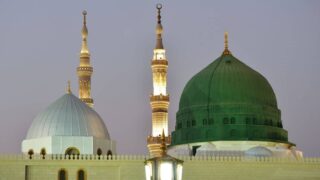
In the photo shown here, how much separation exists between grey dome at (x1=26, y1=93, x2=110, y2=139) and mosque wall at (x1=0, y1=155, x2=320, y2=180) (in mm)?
1319

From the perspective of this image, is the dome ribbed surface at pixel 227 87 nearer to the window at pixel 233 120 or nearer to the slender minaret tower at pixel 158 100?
the window at pixel 233 120

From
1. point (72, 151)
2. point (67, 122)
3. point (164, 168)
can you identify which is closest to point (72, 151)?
point (72, 151)

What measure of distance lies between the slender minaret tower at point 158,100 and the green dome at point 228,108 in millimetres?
3693

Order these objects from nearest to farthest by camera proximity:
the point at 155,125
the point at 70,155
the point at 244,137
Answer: the point at 70,155 → the point at 244,137 → the point at 155,125

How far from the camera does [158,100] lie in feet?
142

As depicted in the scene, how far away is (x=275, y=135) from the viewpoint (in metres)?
37.8

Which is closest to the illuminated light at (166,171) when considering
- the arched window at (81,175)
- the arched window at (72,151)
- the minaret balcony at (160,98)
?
the arched window at (81,175)

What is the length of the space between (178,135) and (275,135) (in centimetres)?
454

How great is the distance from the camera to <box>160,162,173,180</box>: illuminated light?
13723 millimetres

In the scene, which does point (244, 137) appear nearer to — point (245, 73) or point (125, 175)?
point (245, 73)

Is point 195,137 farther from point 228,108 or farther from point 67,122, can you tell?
point 67,122

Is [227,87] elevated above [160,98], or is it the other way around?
[160,98]

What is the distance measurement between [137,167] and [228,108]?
699 centimetres

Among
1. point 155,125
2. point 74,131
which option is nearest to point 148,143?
point 155,125
